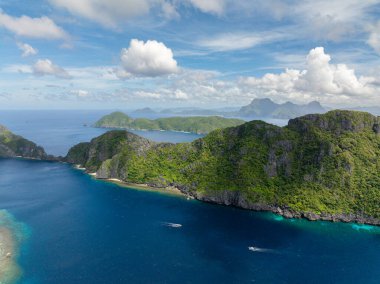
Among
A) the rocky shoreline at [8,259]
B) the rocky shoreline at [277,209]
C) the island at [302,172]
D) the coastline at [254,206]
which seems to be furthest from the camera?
the island at [302,172]

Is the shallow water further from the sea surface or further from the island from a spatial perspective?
the island

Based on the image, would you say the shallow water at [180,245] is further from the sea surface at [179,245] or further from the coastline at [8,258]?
the coastline at [8,258]

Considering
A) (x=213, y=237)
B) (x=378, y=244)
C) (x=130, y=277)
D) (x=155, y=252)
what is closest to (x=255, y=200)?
(x=213, y=237)

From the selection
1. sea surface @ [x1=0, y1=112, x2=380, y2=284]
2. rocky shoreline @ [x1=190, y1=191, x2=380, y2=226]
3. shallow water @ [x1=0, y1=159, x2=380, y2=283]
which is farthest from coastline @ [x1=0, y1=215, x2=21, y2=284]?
rocky shoreline @ [x1=190, y1=191, x2=380, y2=226]

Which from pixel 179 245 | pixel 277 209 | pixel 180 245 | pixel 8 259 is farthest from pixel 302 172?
pixel 8 259

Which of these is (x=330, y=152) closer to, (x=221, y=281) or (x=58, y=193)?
(x=221, y=281)

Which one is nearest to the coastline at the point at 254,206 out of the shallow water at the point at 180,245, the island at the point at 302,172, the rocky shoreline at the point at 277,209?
the rocky shoreline at the point at 277,209

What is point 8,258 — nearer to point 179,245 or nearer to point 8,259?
point 8,259
